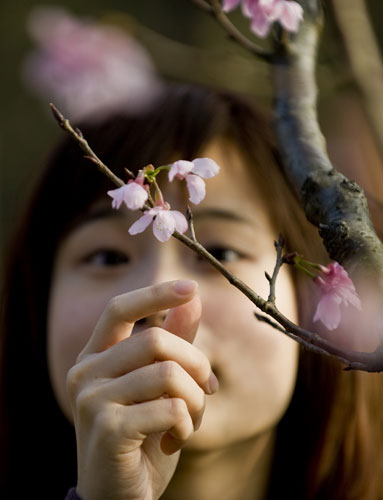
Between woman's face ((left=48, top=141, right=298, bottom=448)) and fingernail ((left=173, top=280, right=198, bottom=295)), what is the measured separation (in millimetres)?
308

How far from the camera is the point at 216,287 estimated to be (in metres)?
0.92

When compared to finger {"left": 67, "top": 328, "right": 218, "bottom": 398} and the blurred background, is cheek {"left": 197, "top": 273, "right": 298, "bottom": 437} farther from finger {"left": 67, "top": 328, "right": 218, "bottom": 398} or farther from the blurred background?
the blurred background

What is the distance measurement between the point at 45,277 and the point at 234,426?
1.53 ft

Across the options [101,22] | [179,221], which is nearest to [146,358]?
[179,221]

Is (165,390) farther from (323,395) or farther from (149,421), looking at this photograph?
(323,395)

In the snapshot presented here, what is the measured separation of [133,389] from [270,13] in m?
0.37

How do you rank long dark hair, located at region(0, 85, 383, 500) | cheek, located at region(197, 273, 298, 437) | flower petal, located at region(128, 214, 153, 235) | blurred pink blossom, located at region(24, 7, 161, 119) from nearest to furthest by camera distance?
flower petal, located at region(128, 214, 153, 235) < cheek, located at region(197, 273, 298, 437) < long dark hair, located at region(0, 85, 383, 500) < blurred pink blossom, located at region(24, 7, 161, 119)

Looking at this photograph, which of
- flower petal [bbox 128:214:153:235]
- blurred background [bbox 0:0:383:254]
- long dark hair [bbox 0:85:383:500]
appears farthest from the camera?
blurred background [bbox 0:0:383:254]

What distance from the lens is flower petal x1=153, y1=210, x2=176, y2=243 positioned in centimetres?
48

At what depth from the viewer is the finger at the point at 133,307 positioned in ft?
1.90

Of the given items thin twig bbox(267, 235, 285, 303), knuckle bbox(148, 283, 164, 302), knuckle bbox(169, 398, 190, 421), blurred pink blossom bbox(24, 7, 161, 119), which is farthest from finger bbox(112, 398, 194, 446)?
blurred pink blossom bbox(24, 7, 161, 119)

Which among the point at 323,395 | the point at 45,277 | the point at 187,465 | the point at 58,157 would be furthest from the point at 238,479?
the point at 58,157

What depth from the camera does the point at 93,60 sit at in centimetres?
221

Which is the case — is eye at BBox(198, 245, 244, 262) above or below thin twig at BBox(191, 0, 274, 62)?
below
